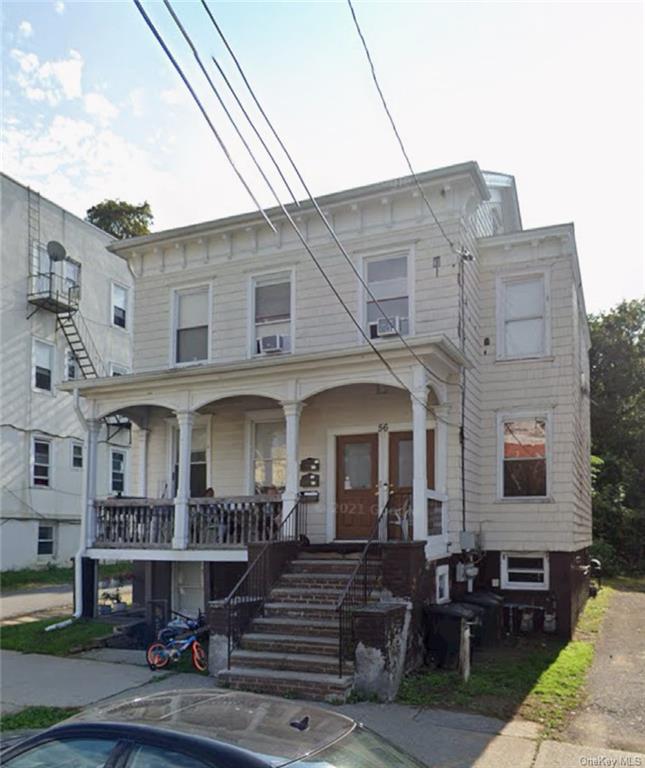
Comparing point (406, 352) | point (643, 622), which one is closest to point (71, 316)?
point (406, 352)

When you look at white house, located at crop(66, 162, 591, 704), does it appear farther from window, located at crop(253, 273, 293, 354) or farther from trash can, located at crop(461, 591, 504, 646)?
trash can, located at crop(461, 591, 504, 646)

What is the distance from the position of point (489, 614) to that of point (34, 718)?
7.16 m

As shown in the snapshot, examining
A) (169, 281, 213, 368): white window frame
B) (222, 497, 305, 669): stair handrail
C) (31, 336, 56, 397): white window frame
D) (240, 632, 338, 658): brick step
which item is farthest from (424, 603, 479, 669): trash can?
(31, 336, 56, 397): white window frame

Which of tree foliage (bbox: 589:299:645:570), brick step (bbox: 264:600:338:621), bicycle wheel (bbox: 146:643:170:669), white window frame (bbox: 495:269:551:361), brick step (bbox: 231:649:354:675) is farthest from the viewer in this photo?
tree foliage (bbox: 589:299:645:570)

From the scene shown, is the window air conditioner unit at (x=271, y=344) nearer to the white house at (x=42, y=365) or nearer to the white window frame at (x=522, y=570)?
the white window frame at (x=522, y=570)

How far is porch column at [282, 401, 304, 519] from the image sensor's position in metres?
12.1

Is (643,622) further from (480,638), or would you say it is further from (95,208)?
(95,208)

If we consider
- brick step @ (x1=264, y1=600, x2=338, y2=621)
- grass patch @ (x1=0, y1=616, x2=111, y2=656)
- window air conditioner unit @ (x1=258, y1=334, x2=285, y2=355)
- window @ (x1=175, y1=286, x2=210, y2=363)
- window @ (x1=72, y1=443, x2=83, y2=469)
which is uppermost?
window @ (x1=175, y1=286, x2=210, y2=363)

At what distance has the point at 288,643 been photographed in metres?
9.63

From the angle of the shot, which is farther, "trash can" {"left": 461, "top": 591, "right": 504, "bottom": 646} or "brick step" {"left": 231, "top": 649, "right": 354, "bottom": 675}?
"trash can" {"left": 461, "top": 591, "right": 504, "bottom": 646}

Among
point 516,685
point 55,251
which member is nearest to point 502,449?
point 516,685

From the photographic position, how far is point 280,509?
12461mm

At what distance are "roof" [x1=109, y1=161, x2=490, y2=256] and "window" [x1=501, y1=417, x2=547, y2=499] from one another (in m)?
4.28

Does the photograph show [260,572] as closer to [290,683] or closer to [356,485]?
[290,683]
